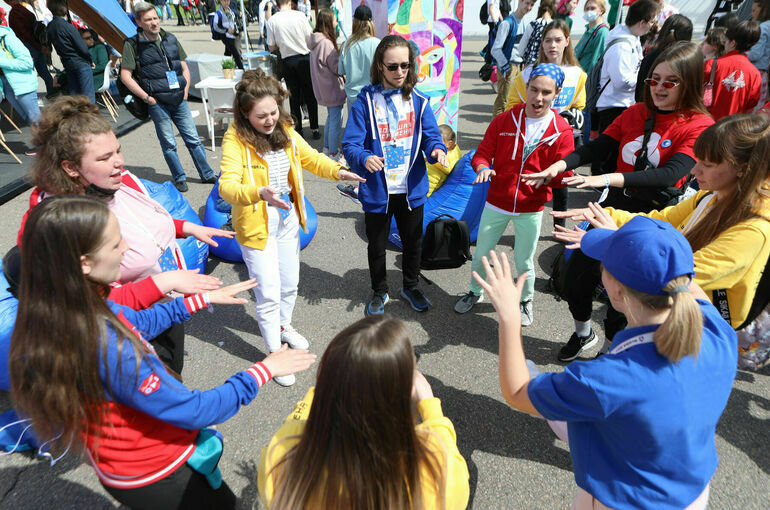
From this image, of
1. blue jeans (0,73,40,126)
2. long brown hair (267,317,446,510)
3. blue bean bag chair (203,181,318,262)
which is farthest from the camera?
blue jeans (0,73,40,126)

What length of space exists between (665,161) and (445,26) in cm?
409

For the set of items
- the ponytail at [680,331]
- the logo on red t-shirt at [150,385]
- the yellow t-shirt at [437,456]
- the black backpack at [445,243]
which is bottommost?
the black backpack at [445,243]

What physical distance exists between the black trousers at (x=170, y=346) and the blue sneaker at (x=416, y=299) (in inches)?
74.5

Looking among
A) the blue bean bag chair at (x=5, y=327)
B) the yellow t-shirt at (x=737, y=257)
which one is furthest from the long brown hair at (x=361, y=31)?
the yellow t-shirt at (x=737, y=257)

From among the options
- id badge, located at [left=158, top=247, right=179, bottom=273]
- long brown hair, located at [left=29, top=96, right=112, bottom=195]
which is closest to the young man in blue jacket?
id badge, located at [left=158, top=247, right=179, bottom=273]

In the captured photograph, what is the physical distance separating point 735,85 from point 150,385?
570 centimetres

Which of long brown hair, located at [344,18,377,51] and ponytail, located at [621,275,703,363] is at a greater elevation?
long brown hair, located at [344,18,377,51]

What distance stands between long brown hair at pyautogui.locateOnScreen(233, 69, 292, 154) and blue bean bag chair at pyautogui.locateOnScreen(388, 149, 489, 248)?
194cm

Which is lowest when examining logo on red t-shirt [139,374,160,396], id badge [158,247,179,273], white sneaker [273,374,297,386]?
white sneaker [273,374,297,386]

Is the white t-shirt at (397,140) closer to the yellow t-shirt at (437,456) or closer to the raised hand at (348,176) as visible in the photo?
the raised hand at (348,176)

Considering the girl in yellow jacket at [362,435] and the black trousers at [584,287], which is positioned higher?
the girl in yellow jacket at [362,435]

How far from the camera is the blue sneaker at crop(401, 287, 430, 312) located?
12.3ft

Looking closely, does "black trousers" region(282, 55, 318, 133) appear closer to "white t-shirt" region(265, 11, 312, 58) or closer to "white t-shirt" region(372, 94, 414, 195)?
"white t-shirt" region(265, 11, 312, 58)

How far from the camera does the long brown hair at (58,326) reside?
1268mm
